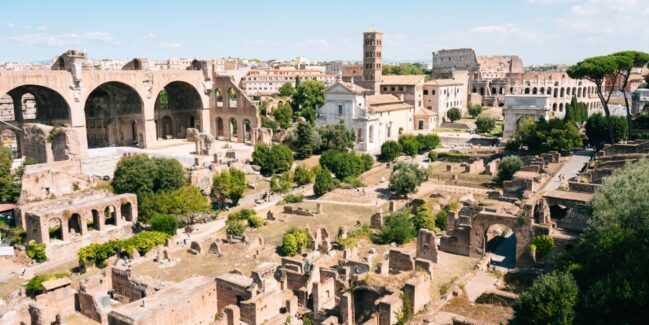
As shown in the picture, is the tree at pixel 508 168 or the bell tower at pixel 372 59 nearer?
the tree at pixel 508 168

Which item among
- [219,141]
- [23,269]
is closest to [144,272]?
[23,269]

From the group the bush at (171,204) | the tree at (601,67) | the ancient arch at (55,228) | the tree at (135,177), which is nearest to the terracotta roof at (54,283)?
the ancient arch at (55,228)

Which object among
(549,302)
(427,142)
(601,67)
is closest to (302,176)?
(427,142)

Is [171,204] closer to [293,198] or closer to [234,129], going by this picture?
[293,198]

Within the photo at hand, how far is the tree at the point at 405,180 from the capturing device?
41.2 m

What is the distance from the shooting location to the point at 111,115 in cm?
5872

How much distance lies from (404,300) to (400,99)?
59115 mm

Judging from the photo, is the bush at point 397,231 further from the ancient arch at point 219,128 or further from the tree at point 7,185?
the ancient arch at point 219,128

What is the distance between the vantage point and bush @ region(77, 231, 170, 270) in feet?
96.3

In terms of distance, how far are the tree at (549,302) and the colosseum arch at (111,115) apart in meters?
50.1

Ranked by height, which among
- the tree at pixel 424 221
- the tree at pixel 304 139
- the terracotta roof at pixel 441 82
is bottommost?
the tree at pixel 424 221

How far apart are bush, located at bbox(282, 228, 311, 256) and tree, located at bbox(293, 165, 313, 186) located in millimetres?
16849

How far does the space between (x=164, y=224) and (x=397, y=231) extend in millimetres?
14824

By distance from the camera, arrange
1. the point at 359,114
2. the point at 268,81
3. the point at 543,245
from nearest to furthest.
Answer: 1. the point at 543,245
2. the point at 359,114
3. the point at 268,81
